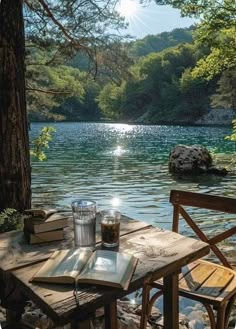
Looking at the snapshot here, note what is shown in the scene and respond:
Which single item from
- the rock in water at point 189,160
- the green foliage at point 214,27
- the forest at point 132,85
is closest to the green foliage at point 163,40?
the forest at point 132,85

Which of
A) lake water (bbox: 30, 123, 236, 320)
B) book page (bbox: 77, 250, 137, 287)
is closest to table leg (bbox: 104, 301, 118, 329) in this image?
book page (bbox: 77, 250, 137, 287)

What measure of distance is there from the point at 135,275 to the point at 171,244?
423mm

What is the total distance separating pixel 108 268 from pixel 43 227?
1.75 ft

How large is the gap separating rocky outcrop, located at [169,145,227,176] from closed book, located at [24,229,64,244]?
41.1ft

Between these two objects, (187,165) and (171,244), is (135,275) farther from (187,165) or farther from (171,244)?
(187,165)

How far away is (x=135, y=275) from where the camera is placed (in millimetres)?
1507

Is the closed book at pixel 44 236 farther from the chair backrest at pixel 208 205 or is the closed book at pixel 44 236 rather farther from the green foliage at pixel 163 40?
the green foliage at pixel 163 40

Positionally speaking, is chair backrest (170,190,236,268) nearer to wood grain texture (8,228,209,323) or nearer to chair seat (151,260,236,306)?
chair seat (151,260,236,306)

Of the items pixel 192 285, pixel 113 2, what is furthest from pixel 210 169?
pixel 192 285

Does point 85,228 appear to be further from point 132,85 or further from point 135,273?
point 132,85

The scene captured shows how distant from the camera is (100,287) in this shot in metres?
1.39

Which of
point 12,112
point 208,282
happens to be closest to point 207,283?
point 208,282

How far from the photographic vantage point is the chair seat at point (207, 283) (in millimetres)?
2139

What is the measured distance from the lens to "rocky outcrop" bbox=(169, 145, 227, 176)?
46.5 feet
